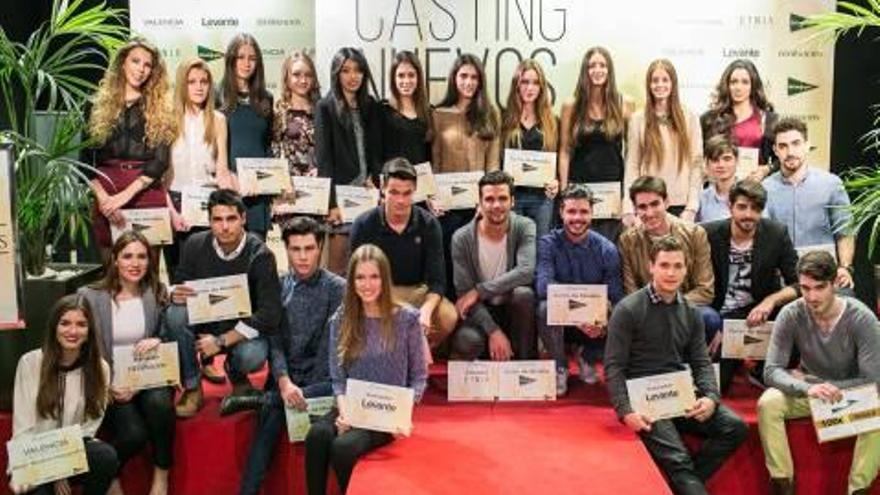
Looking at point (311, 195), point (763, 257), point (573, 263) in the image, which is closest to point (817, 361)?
point (763, 257)

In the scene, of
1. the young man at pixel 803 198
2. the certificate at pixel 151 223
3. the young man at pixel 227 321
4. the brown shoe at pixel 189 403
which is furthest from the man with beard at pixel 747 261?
the certificate at pixel 151 223

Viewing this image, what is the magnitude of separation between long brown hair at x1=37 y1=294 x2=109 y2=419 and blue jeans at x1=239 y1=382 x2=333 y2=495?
0.63m

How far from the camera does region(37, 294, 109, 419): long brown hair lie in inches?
167

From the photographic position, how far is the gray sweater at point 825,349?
14.7 feet

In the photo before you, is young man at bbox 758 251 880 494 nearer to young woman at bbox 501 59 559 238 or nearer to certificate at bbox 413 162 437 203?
young woman at bbox 501 59 559 238

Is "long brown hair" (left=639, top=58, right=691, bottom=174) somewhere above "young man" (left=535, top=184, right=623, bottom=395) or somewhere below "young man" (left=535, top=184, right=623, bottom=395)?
above

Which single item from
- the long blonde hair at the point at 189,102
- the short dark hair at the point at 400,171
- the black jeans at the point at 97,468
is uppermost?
the long blonde hair at the point at 189,102

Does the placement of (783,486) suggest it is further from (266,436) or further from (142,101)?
(142,101)

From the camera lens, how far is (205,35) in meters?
6.48

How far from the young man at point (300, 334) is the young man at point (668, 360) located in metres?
1.20

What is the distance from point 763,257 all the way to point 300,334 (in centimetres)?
213

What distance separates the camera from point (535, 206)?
5.58 m

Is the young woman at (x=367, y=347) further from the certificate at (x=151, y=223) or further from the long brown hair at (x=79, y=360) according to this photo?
the certificate at (x=151, y=223)

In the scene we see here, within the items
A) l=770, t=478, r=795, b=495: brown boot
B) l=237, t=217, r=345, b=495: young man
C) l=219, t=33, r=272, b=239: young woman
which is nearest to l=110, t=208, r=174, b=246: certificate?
l=219, t=33, r=272, b=239: young woman
